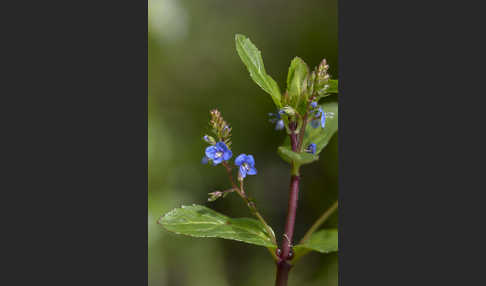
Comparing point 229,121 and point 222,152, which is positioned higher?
point 229,121

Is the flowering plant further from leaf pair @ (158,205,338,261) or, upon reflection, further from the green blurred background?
the green blurred background

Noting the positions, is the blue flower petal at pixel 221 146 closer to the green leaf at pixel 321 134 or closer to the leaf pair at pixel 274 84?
the leaf pair at pixel 274 84

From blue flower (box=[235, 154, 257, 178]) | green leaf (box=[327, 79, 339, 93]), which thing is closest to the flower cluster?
blue flower (box=[235, 154, 257, 178])

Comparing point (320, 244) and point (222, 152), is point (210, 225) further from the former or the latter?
point (320, 244)

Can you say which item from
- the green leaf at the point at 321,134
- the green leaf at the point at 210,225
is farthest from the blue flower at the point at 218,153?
the green leaf at the point at 321,134

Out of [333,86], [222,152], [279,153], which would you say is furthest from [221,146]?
[333,86]

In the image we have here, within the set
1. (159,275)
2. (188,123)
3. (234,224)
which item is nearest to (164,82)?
(188,123)

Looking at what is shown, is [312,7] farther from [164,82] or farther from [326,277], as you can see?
[326,277]
